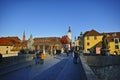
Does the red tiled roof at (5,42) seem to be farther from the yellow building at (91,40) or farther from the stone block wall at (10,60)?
the stone block wall at (10,60)

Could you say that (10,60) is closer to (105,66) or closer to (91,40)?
(105,66)

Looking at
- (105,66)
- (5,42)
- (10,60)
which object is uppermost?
(5,42)

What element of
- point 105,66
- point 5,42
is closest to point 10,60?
point 105,66

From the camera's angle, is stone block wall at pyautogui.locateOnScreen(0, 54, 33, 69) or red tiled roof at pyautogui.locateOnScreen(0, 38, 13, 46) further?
red tiled roof at pyautogui.locateOnScreen(0, 38, 13, 46)

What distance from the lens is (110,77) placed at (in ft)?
119

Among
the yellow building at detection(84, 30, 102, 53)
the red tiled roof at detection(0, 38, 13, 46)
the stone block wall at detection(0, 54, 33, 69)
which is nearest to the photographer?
the stone block wall at detection(0, 54, 33, 69)

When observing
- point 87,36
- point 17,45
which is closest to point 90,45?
point 87,36

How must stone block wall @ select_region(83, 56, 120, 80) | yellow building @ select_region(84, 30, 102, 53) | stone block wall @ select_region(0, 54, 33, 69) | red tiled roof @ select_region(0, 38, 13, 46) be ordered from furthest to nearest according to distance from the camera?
red tiled roof @ select_region(0, 38, 13, 46) → yellow building @ select_region(84, 30, 102, 53) → stone block wall @ select_region(83, 56, 120, 80) → stone block wall @ select_region(0, 54, 33, 69)

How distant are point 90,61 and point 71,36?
450ft

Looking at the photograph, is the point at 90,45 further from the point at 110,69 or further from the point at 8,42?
the point at 110,69

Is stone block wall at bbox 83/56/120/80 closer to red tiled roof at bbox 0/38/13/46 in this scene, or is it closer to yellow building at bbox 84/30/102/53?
yellow building at bbox 84/30/102/53

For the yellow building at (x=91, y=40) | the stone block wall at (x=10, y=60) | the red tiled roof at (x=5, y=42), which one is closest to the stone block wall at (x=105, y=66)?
the stone block wall at (x=10, y=60)

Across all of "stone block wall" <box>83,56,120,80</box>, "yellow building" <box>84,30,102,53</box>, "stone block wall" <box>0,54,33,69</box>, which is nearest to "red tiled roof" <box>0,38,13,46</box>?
"yellow building" <box>84,30,102,53</box>

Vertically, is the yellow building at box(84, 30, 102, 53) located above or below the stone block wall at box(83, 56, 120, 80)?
above
